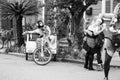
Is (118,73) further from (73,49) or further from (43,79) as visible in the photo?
(73,49)

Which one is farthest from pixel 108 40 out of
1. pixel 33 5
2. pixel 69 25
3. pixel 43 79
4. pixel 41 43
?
pixel 69 25

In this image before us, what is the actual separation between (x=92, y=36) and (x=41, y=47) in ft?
7.39

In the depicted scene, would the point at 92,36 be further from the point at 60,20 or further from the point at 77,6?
the point at 60,20

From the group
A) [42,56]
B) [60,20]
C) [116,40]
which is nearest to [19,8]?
[60,20]

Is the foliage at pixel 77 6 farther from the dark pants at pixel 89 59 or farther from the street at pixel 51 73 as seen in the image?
the dark pants at pixel 89 59

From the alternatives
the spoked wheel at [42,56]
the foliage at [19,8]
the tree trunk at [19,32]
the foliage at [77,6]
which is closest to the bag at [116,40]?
the spoked wheel at [42,56]

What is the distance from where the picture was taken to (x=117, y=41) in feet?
23.0

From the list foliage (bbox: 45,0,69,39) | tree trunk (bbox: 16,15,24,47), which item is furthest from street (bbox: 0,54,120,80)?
foliage (bbox: 45,0,69,39)

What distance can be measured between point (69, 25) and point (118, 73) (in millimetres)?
9622

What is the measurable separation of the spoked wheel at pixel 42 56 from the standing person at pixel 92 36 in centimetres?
165

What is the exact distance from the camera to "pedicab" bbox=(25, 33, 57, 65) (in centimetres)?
1096

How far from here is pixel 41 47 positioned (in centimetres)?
1105

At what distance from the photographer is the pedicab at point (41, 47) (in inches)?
432

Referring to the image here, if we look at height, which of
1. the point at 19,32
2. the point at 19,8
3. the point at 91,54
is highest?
the point at 19,8
